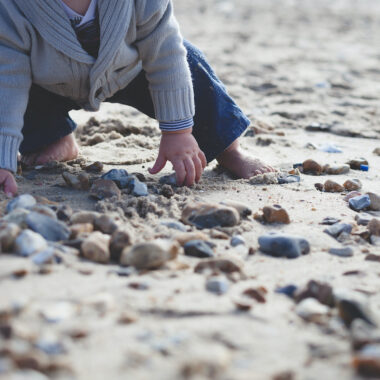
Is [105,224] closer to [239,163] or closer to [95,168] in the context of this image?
[95,168]

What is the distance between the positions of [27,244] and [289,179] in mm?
1185

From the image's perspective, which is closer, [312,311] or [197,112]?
[312,311]

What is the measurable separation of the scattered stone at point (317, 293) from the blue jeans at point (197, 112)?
1140mm

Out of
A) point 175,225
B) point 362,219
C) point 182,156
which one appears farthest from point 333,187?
point 175,225

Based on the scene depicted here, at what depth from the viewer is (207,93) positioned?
2.29 meters

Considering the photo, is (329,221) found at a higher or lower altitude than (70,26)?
lower

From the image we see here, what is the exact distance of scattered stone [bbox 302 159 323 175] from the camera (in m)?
2.35

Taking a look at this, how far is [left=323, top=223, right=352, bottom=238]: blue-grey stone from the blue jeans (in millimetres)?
744

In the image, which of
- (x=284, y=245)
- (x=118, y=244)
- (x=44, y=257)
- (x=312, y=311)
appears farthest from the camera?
(x=284, y=245)

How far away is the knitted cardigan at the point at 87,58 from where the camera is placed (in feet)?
6.04

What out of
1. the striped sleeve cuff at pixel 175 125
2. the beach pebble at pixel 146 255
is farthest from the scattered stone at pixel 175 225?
the striped sleeve cuff at pixel 175 125

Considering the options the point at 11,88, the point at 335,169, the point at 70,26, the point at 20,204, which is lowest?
the point at 335,169

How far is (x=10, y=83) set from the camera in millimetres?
1859

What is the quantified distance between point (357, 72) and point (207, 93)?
2.86 m
